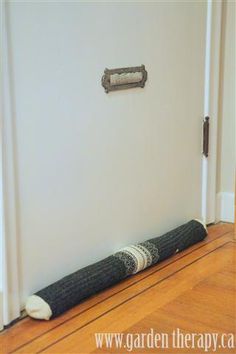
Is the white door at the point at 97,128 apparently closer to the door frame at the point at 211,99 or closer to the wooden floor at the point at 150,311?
the door frame at the point at 211,99

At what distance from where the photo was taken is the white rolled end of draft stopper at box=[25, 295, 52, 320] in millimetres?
1473

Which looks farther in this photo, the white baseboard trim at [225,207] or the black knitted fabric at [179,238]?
the white baseboard trim at [225,207]

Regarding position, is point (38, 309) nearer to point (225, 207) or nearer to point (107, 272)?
point (107, 272)

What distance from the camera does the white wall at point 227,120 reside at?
7.14 ft

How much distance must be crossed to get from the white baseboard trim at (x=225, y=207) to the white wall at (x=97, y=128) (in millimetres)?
Result: 180

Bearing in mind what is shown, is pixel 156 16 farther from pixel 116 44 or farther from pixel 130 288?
pixel 130 288

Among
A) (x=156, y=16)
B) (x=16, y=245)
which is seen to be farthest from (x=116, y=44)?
(x=16, y=245)

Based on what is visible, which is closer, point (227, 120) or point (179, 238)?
point (179, 238)

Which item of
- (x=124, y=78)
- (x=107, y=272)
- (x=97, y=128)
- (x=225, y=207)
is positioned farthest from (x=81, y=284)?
(x=225, y=207)

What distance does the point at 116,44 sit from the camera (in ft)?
5.65

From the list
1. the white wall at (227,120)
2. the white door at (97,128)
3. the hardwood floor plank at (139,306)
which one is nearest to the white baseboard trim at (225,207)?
the white wall at (227,120)

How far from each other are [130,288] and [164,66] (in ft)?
2.57

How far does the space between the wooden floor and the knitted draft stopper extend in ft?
0.09

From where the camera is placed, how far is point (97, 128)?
5.57 ft
